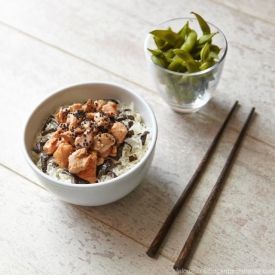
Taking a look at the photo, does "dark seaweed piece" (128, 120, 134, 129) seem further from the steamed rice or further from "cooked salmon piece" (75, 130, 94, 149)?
"cooked salmon piece" (75, 130, 94, 149)

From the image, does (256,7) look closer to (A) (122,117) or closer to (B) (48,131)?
(A) (122,117)

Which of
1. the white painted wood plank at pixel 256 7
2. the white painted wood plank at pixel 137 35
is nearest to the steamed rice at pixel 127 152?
the white painted wood plank at pixel 137 35

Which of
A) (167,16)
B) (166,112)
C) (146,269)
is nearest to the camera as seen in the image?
(146,269)

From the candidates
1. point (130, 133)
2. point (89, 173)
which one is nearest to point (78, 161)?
point (89, 173)

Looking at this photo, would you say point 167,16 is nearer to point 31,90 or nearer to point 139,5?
point 139,5

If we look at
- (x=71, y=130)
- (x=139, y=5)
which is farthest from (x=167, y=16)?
(x=71, y=130)

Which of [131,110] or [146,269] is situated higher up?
[131,110]

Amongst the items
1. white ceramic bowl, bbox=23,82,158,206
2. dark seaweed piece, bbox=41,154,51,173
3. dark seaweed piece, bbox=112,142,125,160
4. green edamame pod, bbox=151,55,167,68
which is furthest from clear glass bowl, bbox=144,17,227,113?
dark seaweed piece, bbox=41,154,51,173

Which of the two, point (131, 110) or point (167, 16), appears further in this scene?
point (167, 16)
